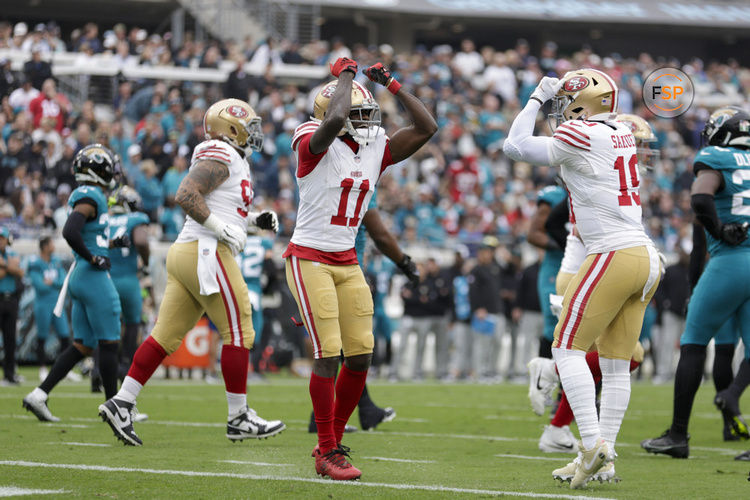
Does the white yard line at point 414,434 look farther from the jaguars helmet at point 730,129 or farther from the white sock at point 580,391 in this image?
the white sock at point 580,391

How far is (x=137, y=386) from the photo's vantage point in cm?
706

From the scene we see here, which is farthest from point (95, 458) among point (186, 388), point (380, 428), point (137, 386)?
point (186, 388)

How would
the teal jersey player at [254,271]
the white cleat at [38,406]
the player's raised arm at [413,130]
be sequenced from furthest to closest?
1. the teal jersey player at [254,271]
2. the white cleat at [38,406]
3. the player's raised arm at [413,130]

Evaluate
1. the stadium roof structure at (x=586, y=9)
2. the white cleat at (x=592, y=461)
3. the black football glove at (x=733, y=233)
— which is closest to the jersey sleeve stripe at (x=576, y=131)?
the white cleat at (x=592, y=461)

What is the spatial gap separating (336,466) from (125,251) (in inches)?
216

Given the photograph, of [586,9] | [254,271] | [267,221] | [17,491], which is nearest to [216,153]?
[267,221]

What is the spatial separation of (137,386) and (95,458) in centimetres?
91

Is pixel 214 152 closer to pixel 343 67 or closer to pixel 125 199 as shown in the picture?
pixel 343 67

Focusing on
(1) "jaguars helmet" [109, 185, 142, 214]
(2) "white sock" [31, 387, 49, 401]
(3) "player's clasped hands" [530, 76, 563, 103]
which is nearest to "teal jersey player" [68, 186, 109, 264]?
(2) "white sock" [31, 387, 49, 401]

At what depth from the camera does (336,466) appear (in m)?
5.55

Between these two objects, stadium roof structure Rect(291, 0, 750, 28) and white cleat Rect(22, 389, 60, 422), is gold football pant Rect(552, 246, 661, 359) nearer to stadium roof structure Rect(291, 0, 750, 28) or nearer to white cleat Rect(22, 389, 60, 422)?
white cleat Rect(22, 389, 60, 422)

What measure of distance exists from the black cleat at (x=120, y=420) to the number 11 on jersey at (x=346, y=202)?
2.06m

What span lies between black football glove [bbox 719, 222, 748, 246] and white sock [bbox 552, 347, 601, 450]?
6.42 feet

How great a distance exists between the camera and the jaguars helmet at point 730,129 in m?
7.19
